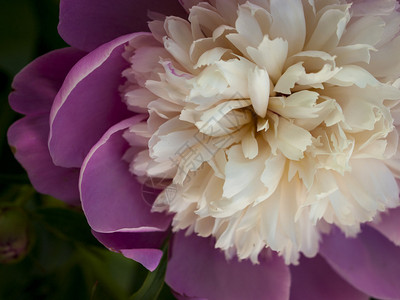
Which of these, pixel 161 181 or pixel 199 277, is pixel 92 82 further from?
pixel 199 277

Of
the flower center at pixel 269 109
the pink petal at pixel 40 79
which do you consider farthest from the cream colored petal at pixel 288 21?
the pink petal at pixel 40 79

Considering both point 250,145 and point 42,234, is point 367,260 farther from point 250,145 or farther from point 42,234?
point 42,234

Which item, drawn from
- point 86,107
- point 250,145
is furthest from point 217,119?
point 86,107

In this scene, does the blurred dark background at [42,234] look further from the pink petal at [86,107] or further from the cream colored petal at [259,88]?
the cream colored petal at [259,88]

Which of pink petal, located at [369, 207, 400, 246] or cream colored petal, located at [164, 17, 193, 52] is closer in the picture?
cream colored petal, located at [164, 17, 193, 52]

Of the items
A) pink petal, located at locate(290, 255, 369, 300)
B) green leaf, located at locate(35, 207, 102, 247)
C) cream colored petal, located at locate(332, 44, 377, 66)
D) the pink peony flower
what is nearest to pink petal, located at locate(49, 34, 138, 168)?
the pink peony flower

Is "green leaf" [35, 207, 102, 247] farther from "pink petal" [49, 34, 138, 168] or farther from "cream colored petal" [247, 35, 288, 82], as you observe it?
"cream colored petal" [247, 35, 288, 82]
